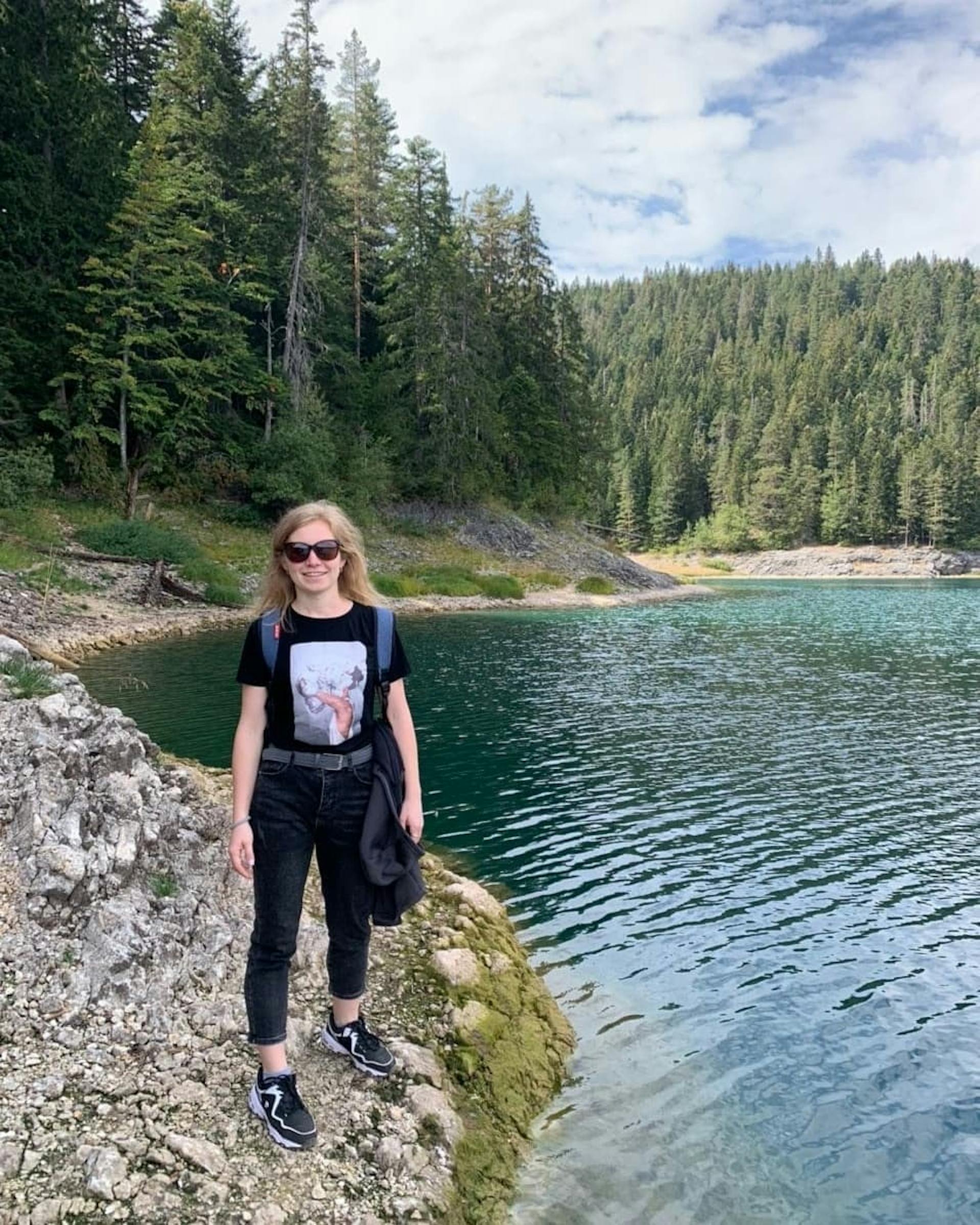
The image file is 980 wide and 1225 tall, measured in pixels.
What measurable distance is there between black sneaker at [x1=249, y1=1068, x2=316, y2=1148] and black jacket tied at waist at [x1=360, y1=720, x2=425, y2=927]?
84 cm

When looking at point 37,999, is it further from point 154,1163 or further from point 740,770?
point 740,770

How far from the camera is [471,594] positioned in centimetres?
4066

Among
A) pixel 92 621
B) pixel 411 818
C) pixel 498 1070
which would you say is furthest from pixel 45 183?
pixel 498 1070

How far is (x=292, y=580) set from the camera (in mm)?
3787

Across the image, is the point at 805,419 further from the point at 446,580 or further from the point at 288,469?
the point at 288,469

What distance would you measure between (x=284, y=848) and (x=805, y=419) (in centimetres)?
13629

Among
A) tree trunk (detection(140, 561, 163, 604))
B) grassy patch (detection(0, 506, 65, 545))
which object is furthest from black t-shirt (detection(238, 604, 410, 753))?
grassy patch (detection(0, 506, 65, 545))

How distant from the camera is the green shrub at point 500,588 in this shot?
41.4 metres

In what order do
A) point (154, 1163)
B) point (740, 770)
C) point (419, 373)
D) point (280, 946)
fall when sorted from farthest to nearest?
point (419, 373), point (740, 770), point (280, 946), point (154, 1163)

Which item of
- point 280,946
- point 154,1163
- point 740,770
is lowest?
point 740,770

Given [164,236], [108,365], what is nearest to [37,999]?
[108,365]

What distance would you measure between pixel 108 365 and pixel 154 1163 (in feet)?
110

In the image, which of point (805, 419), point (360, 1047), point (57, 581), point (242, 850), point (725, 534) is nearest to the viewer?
point (242, 850)

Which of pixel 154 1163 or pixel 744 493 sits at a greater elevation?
pixel 744 493
